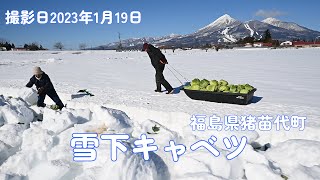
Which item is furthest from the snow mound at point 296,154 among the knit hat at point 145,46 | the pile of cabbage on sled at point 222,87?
the knit hat at point 145,46

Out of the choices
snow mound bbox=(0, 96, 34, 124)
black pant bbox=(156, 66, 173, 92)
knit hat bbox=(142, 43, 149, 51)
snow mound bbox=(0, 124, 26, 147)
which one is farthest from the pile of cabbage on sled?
snow mound bbox=(0, 124, 26, 147)

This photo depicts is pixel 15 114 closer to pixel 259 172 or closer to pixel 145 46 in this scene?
pixel 145 46

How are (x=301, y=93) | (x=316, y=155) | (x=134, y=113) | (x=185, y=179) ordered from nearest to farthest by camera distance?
(x=185, y=179) → (x=316, y=155) → (x=134, y=113) → (x=301, y=93)

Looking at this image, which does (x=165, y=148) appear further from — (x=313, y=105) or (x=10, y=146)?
(x=313, y=105)

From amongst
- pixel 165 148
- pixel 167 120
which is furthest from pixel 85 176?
pixel 167 120

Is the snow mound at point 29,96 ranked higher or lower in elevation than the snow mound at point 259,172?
higher

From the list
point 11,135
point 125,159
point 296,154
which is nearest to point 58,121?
point 11,135

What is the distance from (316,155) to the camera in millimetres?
4750

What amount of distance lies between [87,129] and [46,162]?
1.24 m

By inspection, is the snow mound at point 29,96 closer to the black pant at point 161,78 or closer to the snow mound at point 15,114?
the snow mound at point 15,114

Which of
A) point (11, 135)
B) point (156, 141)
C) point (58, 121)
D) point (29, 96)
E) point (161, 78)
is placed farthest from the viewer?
point (161, 78)

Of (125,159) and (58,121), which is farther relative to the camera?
(58,121)

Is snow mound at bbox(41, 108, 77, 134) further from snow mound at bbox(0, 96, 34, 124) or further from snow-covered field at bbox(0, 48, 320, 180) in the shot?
snow mound at bbox(0, 96, 34, 124)

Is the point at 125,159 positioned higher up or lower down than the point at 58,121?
lower down
